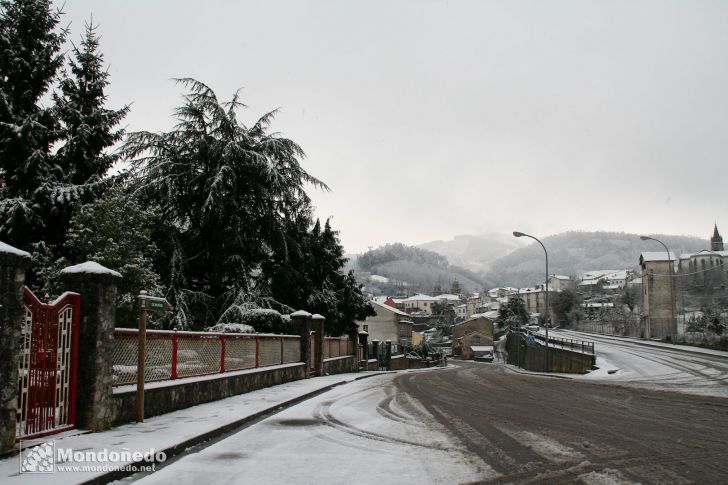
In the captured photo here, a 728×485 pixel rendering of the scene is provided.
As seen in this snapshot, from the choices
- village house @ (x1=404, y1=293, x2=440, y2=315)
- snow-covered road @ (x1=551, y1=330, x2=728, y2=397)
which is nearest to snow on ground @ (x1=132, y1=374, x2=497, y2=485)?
snow-covered road @ (x1=551, y1=330, x2=728, y2=397)

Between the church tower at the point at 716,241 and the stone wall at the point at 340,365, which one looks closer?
the stone wall at the point at 340,365

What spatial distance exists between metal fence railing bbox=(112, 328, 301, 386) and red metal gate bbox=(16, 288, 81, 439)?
1.03 m

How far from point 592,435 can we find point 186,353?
8220mm

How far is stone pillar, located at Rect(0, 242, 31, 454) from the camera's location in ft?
20.8

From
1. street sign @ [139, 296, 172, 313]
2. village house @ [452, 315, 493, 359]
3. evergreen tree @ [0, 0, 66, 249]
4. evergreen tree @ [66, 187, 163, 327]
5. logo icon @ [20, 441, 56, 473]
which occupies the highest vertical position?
evergreen tree @ [0, 0, 66, 249]

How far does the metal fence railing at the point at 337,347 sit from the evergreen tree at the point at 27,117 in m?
13.2

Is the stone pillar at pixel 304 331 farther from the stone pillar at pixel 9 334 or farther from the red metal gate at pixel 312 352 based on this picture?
the stone pillar at pixel 9 334

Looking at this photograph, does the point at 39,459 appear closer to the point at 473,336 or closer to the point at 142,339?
the point at 142,339

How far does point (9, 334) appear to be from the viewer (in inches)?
253

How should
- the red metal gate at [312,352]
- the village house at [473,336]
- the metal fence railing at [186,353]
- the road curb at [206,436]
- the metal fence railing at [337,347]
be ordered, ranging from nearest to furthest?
the road curb at [206,436], the metal fence railing at [186,353], the red metal gate at [312,352], the metal fence railing at [337,347], the village house at [473,336]

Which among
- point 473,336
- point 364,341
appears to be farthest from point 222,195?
point 473,336

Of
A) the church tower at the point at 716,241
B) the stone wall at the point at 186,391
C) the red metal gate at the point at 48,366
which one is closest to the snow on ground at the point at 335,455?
the stone wall at the point at 186,391

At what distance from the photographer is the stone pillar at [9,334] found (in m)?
6.34

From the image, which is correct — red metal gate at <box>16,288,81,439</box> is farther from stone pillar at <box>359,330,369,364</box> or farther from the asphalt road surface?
stone pillar at <box>359,330,369,364</box>
